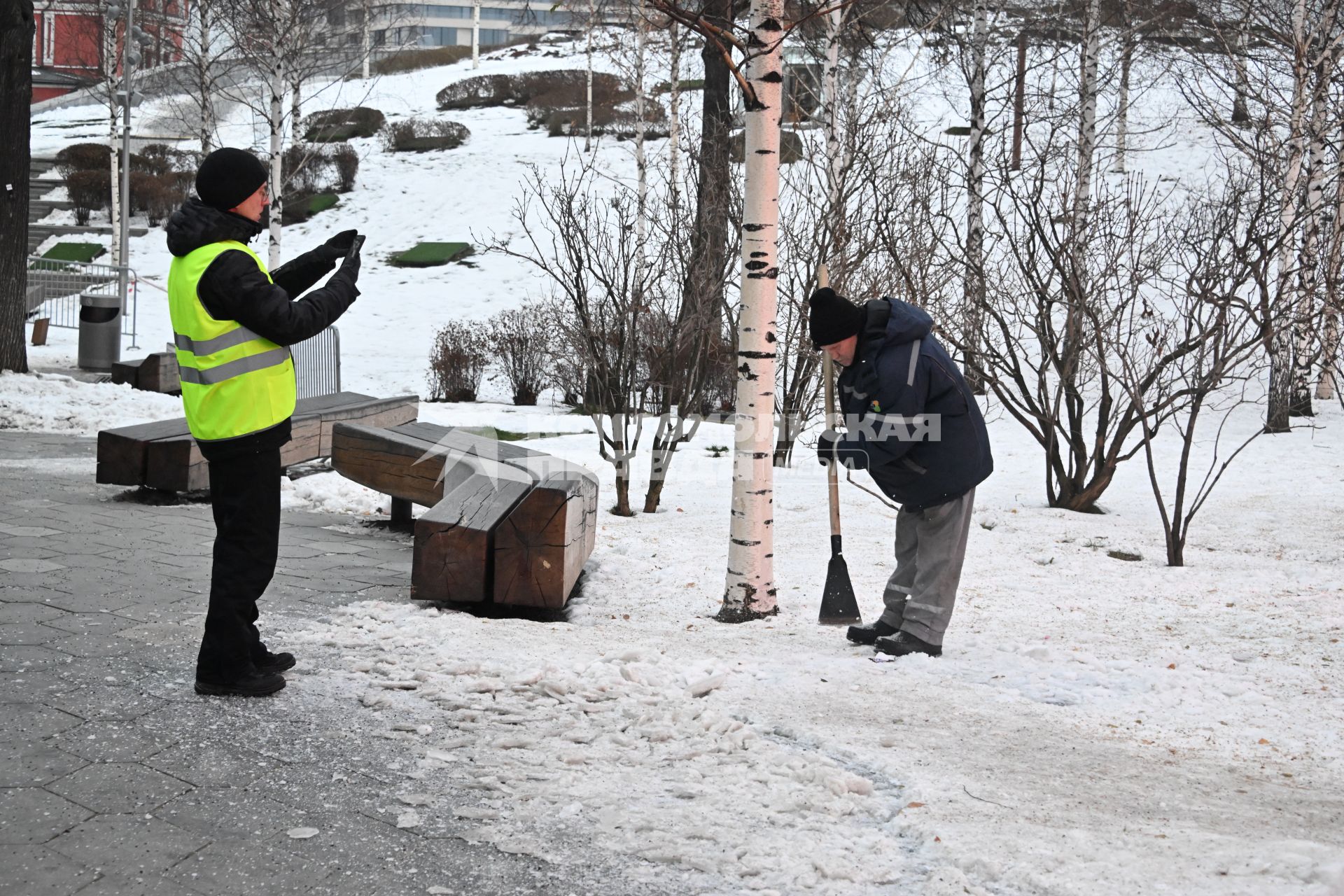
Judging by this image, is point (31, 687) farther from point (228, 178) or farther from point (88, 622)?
point (228, 178)

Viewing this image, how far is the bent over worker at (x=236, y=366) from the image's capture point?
3.40 metres

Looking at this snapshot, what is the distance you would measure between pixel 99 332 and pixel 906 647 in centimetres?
1345

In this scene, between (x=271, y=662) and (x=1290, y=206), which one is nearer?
(x=271, y=662)

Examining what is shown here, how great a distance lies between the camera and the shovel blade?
4.96 m

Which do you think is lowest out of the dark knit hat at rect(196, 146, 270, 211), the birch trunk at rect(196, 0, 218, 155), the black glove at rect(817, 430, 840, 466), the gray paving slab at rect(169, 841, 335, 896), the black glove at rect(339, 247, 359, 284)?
the gray paving slab at rect(169, 841, 335, 896)

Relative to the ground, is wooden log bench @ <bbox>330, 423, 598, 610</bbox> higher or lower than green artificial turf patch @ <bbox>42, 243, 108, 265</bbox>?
lower

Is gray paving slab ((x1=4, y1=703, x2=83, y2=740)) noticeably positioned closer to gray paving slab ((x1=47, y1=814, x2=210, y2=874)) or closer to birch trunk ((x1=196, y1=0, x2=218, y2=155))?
gray paving slab ((x1=47, y1=814, x2=210, y2=874))

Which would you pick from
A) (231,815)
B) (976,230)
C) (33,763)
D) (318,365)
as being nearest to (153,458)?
(33,763)

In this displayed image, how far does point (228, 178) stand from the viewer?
3.45m

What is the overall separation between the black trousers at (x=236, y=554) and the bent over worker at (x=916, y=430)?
79.4 inches

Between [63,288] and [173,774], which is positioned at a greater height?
[63,288]

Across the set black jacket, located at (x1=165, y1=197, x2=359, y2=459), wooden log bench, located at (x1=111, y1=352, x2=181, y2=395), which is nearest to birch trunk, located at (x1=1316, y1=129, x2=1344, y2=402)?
black jacket, located at (x1=165, y1=197, x2=359, y2=459)

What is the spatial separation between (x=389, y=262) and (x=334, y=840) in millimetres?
25606

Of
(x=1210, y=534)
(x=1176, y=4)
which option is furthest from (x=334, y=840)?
(x=1176, y=4)
